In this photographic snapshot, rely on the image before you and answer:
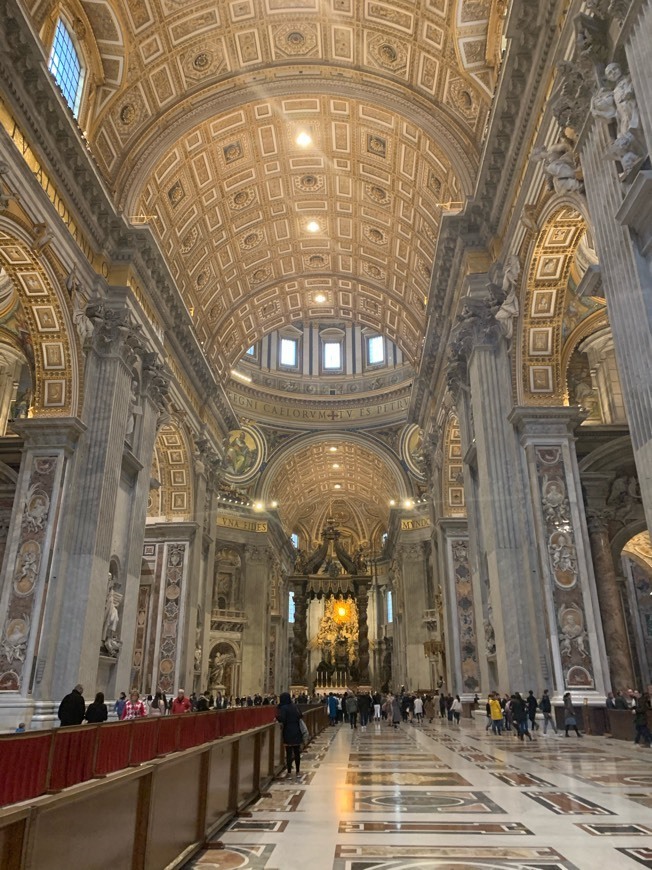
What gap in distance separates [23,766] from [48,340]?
10.8m

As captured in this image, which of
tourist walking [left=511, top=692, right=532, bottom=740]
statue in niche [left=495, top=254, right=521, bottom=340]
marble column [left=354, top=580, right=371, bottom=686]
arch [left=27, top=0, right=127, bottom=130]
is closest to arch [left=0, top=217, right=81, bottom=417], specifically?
arch [left=27, top=0, right=127, bottom=130]

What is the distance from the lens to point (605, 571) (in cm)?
1268

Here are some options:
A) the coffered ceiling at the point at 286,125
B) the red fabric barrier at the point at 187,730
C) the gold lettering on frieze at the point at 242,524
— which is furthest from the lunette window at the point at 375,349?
the red fabric barrier at the point at 187,730

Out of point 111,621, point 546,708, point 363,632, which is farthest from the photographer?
point 363,632

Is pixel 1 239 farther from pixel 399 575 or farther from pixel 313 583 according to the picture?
pixel 313 583

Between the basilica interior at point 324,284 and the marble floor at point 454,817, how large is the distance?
2680 mm

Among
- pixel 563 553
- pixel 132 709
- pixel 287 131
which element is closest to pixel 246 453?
pixel 287 131

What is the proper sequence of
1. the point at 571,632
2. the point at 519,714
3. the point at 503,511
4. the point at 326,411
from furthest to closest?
the point at 326,411, the point at 503,511, the point at 571,632, the point at 519,714

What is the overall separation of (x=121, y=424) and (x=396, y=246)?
1014 cm

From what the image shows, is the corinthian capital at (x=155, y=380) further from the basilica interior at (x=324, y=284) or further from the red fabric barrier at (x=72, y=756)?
the red fabric barrier at (x=72, y=756)

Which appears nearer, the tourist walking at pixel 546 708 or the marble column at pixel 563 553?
the tourist walking at pixel 546 708

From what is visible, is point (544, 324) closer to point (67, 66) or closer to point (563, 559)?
point (563, 559)

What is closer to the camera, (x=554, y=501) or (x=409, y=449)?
(x=554, y=501)

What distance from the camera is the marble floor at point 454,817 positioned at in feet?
10.5
